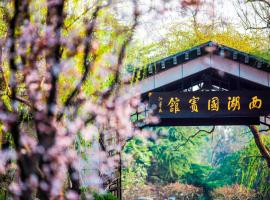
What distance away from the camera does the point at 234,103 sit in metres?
12.8

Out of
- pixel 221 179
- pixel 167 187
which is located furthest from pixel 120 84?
pixel 221 179

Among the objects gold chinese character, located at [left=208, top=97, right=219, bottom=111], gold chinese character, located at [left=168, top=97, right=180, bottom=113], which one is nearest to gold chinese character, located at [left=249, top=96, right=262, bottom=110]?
gold chinese character, located at [left=208, top=97, right=219, bottom=111]

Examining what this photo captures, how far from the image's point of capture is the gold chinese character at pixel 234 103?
41.9ft

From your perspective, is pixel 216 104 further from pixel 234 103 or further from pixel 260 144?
pixel 260 144

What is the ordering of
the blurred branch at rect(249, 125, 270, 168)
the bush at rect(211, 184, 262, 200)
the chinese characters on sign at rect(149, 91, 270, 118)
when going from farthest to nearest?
the bush at rect(211, 184, 262, 200)
the blurred branch at rect(249, 125, 270, 168)
the chinese characters on sign at rect(149, 91, 270, 118)

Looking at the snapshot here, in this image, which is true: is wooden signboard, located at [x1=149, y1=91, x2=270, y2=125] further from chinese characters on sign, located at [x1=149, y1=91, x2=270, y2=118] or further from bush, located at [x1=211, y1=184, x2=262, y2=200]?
bush, located at [x1=211, y1=184, x2=262, y2=200]

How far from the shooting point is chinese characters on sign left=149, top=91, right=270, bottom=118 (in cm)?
1276

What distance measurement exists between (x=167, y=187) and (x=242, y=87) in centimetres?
1310

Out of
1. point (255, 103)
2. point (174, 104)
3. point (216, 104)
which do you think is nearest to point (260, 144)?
point (255, 103)

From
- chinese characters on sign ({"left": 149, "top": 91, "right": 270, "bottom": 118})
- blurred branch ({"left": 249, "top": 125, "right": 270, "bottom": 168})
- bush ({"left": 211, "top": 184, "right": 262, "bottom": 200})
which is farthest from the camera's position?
bush ({"left": 211, "top": 184, "right": 262, "bottom": 200})

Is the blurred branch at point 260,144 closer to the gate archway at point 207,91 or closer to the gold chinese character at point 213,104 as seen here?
the gate archway at point 207,91

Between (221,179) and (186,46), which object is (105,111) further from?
(221,179)

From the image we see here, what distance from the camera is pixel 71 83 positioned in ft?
24.0

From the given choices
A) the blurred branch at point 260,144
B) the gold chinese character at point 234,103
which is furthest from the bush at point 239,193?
the gold chinese character at point 234,103
